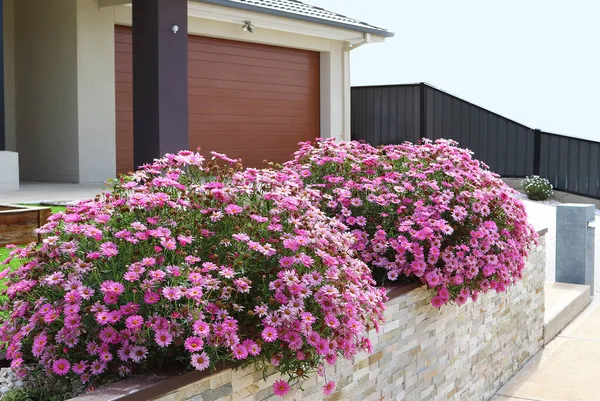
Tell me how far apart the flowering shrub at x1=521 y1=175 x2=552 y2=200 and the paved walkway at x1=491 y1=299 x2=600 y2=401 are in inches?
396

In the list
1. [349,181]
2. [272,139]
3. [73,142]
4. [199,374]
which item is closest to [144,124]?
[73,142]

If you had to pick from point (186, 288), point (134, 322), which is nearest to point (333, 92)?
point (186, 288)

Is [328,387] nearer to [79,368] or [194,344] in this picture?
[194,344]

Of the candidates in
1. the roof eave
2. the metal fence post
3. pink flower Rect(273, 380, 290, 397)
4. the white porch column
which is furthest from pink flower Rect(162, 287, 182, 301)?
the white porch column

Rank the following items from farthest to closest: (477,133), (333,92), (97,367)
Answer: (477,133) → (333,92) → (97,367)

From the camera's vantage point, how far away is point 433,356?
13.2 feet

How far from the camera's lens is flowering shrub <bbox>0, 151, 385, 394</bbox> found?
2.53 m

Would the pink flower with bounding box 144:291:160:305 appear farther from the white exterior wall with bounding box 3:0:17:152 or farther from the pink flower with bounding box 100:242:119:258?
the white exterior wall with bounding box 3:0:17:152

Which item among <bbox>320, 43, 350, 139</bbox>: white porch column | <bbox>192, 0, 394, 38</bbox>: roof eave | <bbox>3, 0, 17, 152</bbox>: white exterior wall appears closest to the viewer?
<bbox>192, 0, 394, 38</bbox>: roof eave

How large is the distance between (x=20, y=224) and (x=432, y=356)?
11.4 feet

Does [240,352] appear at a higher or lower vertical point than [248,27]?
lower

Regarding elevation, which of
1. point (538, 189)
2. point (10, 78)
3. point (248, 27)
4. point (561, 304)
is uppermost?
point (248, 27)

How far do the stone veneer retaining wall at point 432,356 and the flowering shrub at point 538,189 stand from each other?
10730mm

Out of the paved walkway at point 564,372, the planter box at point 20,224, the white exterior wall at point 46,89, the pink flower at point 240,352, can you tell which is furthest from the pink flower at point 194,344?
the white exterior wall at point 46,89
